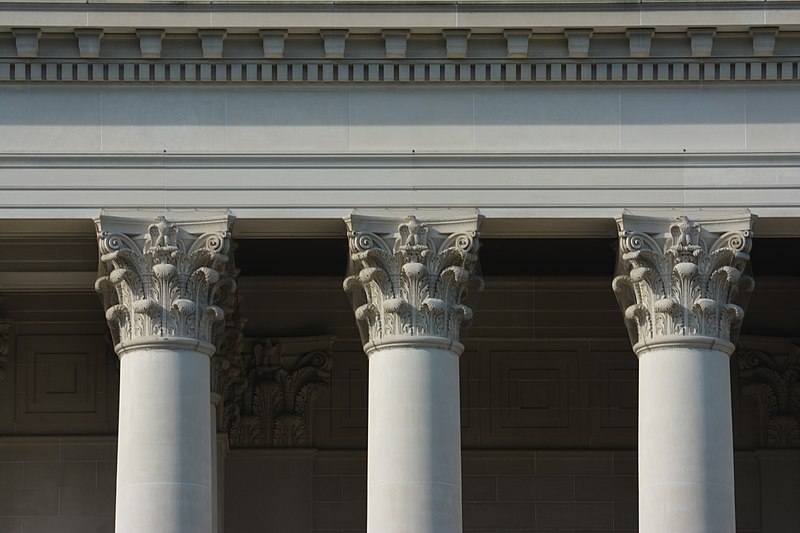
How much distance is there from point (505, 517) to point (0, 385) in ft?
40.6

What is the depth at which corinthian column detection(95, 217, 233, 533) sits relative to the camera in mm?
47312

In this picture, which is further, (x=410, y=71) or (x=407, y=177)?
(x=410, y=71)

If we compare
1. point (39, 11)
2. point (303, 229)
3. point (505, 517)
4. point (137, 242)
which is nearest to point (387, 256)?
point (303, 229)

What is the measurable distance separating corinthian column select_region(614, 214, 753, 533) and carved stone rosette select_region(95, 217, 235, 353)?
817 centimetres

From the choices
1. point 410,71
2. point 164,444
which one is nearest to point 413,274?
point 410,71

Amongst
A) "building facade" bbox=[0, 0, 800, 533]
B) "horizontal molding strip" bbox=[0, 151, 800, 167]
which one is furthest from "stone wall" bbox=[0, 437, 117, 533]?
"horizontal molding strip" bbox=[0, 151, 800, 167]

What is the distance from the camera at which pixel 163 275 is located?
47938 millimetres

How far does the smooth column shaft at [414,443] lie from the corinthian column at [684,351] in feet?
12.5

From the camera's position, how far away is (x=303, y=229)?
49.2 meters

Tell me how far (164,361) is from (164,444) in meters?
1.63

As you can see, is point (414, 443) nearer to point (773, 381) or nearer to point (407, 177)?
point (407, 177)

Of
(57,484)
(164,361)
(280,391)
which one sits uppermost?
(280,391)

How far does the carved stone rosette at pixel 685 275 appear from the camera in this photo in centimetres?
4812

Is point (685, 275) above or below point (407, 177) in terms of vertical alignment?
below
